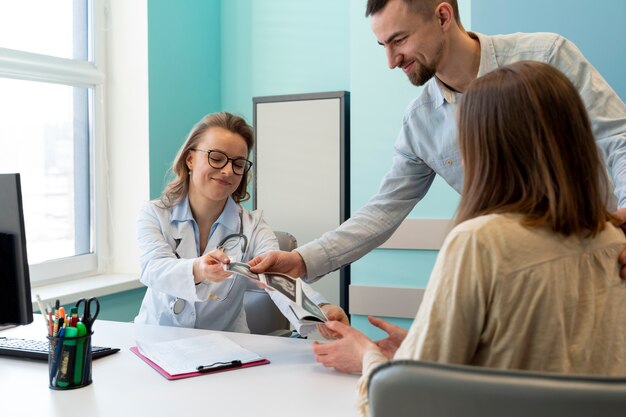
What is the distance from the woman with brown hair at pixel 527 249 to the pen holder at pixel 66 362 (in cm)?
74

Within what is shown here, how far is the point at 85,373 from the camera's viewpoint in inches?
59.1

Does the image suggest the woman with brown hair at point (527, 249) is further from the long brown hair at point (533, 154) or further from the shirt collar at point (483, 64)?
the shirt collar at point (483, 64)

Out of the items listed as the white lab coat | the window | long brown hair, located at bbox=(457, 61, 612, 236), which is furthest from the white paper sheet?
the window

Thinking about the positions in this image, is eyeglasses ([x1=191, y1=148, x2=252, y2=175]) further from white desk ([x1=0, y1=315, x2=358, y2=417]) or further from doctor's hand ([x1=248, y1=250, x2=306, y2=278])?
white desk ([x1=0, y1=315, x2=358, y2=417])

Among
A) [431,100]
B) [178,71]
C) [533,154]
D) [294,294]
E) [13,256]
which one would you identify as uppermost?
[178,71]

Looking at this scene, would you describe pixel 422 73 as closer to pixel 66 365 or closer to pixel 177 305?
pixel 177 305

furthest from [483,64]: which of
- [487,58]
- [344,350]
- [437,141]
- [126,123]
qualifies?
[126,123]

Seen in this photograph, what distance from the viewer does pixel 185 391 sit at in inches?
57.4

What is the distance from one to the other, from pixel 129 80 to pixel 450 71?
6.51 feet

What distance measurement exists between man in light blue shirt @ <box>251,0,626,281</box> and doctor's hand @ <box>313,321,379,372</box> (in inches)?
13.8

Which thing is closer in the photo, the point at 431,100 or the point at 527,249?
the point at 527,249

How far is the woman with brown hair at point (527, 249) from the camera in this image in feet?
3.11

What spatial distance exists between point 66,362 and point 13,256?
1.12ft

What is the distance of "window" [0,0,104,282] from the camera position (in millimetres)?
3000
